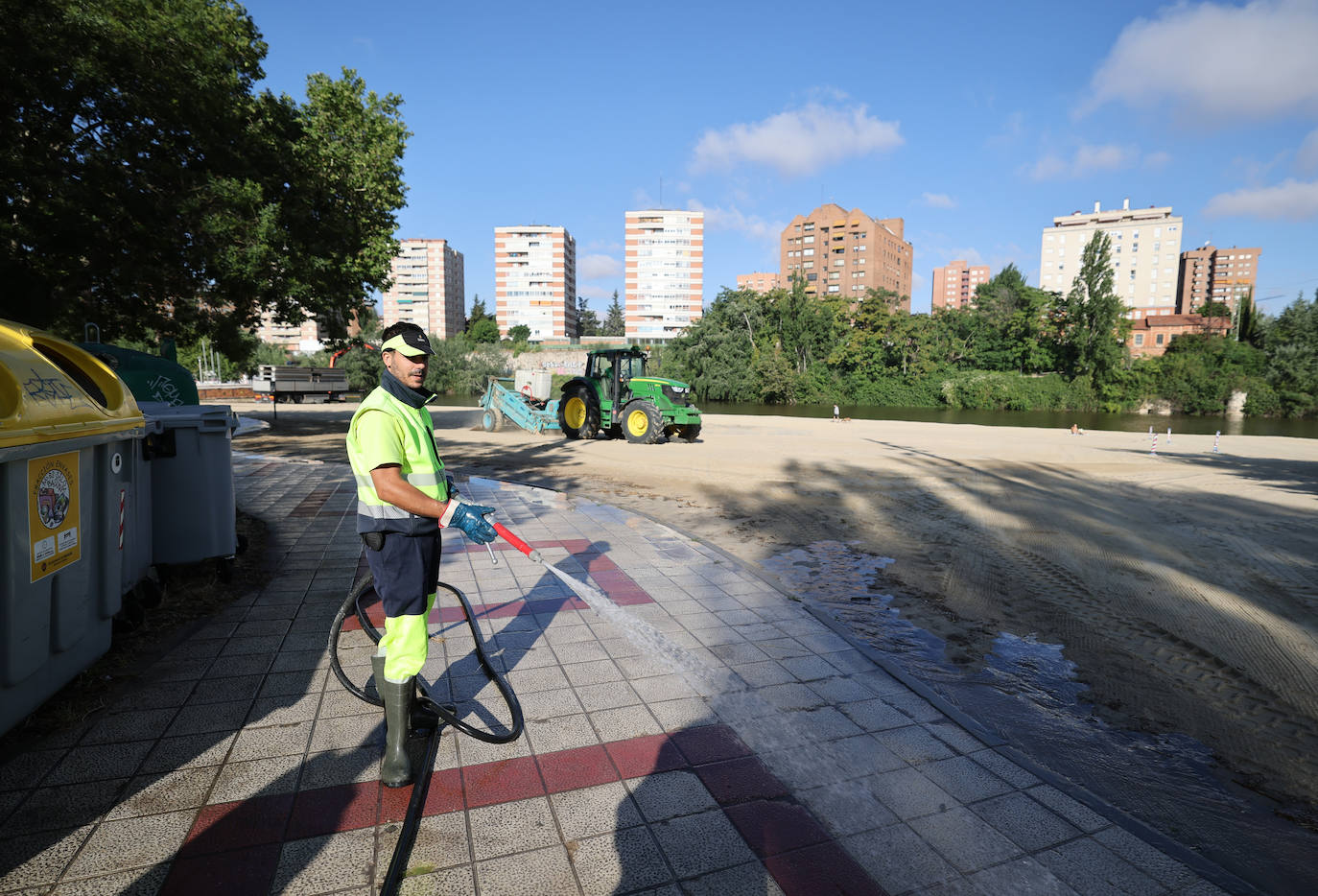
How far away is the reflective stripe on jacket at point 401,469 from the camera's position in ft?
8.66

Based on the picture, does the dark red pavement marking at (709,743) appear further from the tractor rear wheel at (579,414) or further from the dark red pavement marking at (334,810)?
the tractor rear wheel at (579,414)

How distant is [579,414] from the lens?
56.9ft

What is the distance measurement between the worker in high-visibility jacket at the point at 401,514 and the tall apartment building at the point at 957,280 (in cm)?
18757

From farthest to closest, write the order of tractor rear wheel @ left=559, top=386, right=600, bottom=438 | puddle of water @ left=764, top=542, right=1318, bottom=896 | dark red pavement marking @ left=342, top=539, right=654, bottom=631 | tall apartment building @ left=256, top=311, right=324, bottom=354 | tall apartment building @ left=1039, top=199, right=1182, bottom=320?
tall apartment building @ left=1039, top=199, right=1182, bottom=320, tall apartment building @ left=256, top=311, right=324, bottom=354, tractor rear wheel @ left=559, top=386, right=600, bottom=438, dark red pavement marking @ left=342, top=539, right=654, bottom=631, puddle of water @ left=764, top=542, right=1318, bottom=896

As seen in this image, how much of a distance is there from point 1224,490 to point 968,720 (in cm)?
1116

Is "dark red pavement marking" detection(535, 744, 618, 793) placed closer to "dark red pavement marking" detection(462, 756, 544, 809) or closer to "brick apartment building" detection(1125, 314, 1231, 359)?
"dark red pavement marking" detection(462, 756, 544, 809)

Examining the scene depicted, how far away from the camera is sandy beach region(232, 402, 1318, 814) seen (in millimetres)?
3896

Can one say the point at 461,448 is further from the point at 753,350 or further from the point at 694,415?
the point at 753,350

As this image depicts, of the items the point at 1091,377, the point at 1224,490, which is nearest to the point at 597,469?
the point at 1224,490

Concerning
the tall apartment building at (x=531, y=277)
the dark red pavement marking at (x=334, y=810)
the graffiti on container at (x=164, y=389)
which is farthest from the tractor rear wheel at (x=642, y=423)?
the tall apartment building at (x=531, y=277)

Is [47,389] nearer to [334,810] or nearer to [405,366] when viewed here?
[405,366]

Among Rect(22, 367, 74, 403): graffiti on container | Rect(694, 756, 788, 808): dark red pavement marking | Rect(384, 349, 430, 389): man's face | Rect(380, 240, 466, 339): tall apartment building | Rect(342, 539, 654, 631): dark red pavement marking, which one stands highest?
Rect(380, 240, 466, 339): tall apartment building

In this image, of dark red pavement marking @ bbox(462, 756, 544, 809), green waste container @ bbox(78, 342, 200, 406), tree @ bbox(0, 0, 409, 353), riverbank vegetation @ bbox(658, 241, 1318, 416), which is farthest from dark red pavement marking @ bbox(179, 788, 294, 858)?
riverbank vegetation @ bbox(658, 241, 1318, 416)

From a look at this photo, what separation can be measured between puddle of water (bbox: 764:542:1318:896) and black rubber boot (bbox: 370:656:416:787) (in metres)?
2.90
